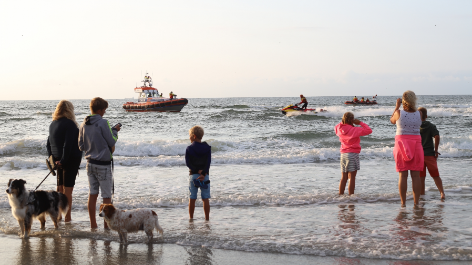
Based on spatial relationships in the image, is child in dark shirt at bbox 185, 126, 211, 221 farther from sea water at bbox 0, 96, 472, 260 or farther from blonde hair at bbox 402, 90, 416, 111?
blonde hair at bbox 402, 90, 416, 111

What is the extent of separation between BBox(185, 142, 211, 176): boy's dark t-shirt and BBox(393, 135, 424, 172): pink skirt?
2.82 metres

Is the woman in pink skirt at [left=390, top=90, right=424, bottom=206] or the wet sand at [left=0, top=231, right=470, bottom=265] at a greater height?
the woman in pink skirt at [left=390, top=90, right=424, bottom=206]

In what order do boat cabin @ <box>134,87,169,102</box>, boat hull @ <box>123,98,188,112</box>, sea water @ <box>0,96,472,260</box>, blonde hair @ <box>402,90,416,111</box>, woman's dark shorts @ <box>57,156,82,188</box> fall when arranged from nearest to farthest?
sea water @ <box>0,96,472,260</box> < woman's dark shorts @ <box>57,156,82,188</box> < blonde hair @ <box>402,90,416,111</box> < boat hull @ <box>123,98,188,112</box> < boat cabin @ <box>134,87,169,102</box>

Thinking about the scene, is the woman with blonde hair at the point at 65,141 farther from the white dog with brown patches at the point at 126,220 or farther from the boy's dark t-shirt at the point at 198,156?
the boy's dark t-shirt at the point at 198,156

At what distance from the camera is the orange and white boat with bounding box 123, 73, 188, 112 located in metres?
42.1

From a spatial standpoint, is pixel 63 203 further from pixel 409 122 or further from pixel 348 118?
pixel 409 122

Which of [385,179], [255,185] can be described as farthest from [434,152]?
[255,185]

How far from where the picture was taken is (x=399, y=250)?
4.11 metres

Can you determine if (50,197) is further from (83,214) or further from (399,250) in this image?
(399,250)

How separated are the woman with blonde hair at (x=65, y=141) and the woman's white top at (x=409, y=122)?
176 inches

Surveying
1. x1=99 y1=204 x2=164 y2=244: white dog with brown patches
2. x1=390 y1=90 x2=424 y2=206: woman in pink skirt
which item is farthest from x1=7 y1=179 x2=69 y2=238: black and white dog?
x1=390 y1=90 x2=424 y2=206: woman in pink skirt

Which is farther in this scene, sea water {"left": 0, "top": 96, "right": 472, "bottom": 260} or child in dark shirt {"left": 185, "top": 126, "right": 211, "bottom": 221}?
child in dark shirt {"left": 185, "top": 126, "right": 211, "bottom": 221}

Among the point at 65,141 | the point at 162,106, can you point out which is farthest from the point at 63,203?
the point at 162,106

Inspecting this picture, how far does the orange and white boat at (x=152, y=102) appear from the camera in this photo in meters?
42.1
